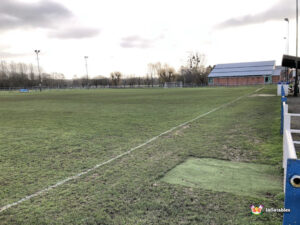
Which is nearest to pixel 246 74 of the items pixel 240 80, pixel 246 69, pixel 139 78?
pixel 240 80

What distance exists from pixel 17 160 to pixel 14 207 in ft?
7.84

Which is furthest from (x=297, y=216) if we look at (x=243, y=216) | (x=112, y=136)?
(x=112, y=136)

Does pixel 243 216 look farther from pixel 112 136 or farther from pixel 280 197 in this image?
pixel 112 136

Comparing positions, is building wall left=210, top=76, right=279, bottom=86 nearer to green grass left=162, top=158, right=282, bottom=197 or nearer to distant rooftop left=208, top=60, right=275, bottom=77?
distant rooftop left=208, top=60, right=275, bottom=77

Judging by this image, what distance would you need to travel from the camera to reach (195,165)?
4.74 metres

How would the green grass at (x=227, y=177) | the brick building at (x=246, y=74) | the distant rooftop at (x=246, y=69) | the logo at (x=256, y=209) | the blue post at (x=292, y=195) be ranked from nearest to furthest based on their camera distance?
the blue post at (x=292, y=195), the logo at (x=256, y=209), the green grass at (x=227, y=177), the brick building at (x=246, y=74), the distant rooftop at (x=246, y=69)

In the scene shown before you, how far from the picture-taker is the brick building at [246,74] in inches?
2729

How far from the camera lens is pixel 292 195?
5.63 ft

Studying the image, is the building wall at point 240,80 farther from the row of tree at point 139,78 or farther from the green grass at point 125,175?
the green grass at point 125,175

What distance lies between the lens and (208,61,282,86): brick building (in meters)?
69.3

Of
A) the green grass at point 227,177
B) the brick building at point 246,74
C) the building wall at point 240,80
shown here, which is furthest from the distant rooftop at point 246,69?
the green grass at point 227,177

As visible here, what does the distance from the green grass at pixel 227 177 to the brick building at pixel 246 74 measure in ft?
234

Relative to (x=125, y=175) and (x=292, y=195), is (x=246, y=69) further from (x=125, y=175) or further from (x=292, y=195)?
(x=292, y=195)

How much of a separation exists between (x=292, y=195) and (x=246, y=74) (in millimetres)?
75968
